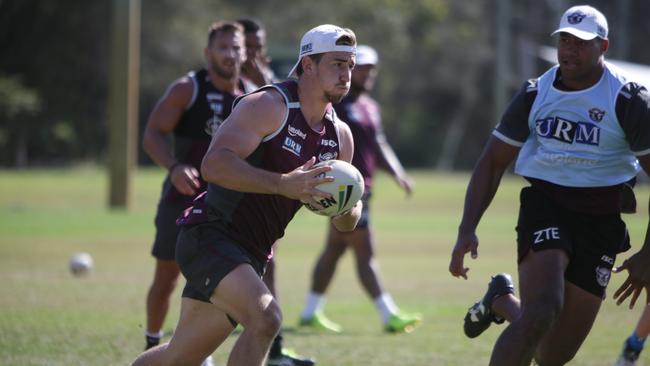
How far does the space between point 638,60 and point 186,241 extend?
3611 cm

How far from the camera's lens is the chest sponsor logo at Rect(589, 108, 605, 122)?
252 inches

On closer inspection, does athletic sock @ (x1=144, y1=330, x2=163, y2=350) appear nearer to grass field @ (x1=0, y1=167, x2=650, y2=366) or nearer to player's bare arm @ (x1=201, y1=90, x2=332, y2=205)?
grass field @ (x1=0, y1=167, x2=650, y2=366)

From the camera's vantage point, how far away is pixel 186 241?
607cm

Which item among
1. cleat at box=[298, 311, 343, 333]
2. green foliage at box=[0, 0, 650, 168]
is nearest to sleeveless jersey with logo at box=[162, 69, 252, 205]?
cleat at box=[298, 311, 343, 333]

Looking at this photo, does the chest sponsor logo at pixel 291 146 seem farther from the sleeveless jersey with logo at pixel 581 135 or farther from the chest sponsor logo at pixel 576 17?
the chest sponsor logo at pixel 576 17

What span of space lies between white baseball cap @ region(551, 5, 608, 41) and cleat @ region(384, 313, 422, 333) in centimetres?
503

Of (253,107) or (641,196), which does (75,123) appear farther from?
(253,107)

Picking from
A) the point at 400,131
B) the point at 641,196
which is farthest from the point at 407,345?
the point at 400,131

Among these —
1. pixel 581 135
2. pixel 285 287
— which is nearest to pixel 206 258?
pixel 581 135

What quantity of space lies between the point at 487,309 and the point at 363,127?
5102 mm

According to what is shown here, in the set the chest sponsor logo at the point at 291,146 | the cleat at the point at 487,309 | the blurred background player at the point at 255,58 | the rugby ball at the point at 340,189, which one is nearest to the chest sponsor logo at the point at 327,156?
the chest sponsor logo at the point at 291,146

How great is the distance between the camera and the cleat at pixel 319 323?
10992mm

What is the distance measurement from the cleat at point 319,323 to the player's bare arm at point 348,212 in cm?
473

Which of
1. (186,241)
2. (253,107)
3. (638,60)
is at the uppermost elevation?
(253,107)
